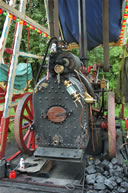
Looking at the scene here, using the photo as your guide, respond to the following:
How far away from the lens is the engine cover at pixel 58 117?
100 inches

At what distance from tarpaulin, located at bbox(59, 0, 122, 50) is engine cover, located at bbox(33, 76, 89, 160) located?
2.57 meters

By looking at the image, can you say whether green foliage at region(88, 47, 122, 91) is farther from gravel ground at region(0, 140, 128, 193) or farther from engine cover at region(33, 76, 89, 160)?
gravel ground at region(0, 140, 128, 193)

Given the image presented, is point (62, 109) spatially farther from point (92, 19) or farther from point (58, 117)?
point (92, 19)

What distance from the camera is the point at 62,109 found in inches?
101

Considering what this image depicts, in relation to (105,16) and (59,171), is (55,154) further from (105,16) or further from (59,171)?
(105,16)

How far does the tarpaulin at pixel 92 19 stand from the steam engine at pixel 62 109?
93.8 inches

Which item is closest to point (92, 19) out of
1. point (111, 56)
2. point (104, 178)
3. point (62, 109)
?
point (62, 109)

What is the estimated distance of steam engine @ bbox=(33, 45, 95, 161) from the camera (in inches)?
98.7

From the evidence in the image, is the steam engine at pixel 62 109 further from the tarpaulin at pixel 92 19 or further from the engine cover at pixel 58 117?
the tarpaulin at pixel 92 19

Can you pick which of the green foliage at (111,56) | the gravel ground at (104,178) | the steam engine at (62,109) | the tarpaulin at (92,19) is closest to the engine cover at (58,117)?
the steam engine at (62,109)

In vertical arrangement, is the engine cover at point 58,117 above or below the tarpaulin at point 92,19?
below

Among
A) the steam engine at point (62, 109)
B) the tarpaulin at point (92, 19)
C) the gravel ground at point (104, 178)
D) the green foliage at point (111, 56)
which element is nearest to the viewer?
the gravel ground at point (104, 178)

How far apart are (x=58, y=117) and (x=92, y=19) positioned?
3016 mm

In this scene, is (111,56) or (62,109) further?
(111,56)
